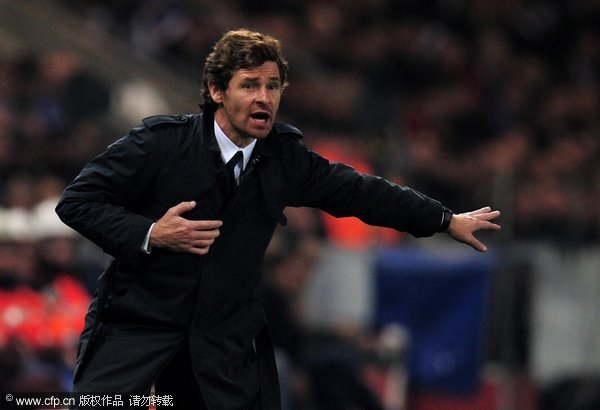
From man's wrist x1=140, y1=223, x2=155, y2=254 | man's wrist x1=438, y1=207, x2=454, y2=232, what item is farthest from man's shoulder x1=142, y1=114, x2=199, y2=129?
man's wrist x1=438, y1=207, x2=454, y2=232

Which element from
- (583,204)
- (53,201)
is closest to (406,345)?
(583,204)

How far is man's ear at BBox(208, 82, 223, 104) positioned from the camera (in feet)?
15.0

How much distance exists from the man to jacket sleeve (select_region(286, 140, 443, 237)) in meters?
0.03

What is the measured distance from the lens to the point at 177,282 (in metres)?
4.48

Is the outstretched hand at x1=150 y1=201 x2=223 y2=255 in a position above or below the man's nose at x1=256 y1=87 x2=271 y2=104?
below

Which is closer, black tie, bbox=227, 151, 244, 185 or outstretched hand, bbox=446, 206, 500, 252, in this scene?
black tie, bbox=227, 151, 244, 185

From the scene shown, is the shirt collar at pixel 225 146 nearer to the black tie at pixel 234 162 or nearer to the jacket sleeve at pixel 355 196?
the black tie at pixel 234 162

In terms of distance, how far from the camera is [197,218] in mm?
4484

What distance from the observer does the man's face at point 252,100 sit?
4.50 m

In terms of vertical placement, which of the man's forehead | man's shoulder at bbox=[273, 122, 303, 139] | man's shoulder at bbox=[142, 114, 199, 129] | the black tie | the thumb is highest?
the man's forehead

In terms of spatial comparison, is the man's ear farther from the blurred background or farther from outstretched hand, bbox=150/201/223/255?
the blurred background

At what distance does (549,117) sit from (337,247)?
4.75 m

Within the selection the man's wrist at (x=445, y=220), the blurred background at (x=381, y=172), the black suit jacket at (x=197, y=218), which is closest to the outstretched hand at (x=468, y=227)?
the man's wrist at (x=445, y=220)

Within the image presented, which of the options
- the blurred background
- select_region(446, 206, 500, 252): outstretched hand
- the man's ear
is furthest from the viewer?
the blurred background
